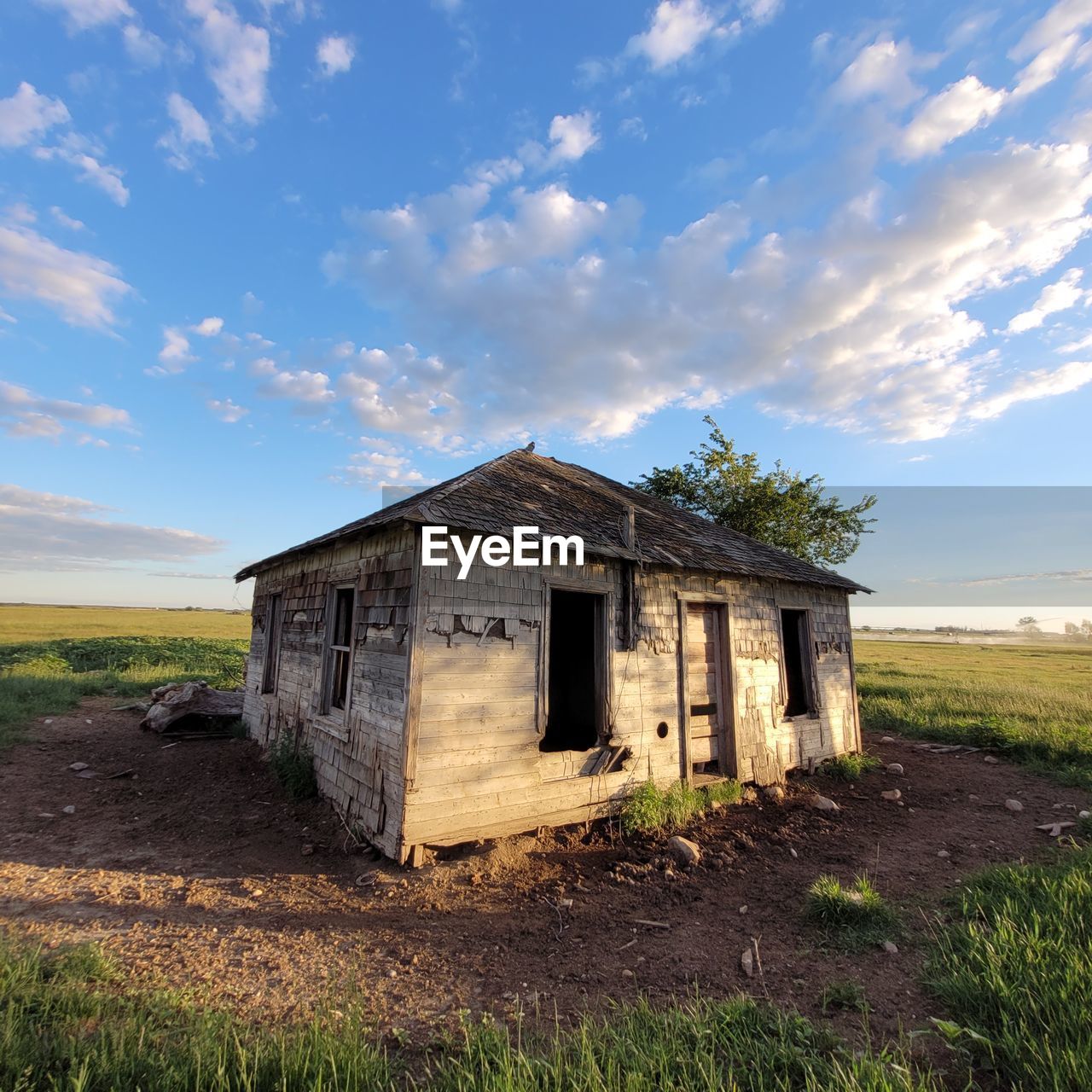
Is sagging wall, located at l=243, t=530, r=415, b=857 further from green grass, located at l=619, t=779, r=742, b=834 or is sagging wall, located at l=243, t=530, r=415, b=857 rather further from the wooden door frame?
the wooden door frame

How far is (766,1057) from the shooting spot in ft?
9.60

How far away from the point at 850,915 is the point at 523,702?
363cm

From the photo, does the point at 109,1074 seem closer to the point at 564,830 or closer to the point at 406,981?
the point at 406,981

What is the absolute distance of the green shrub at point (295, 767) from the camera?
7.68 m

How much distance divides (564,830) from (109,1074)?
4.82 metres

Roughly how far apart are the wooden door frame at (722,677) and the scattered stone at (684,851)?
65.4 inches

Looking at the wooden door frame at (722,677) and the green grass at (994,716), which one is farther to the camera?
the green grass at (994,716)

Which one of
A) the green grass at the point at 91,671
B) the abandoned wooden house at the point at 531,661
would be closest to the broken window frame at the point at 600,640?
the abandoned wooden house at the point at 531,661

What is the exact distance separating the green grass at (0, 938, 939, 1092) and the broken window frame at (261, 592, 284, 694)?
667cm

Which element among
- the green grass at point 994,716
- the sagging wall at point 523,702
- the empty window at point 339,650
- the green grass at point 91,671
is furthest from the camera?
the green grass at point 91,671

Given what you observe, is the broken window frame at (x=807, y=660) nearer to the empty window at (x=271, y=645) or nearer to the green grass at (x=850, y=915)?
the green grass at (x=850, y=915)

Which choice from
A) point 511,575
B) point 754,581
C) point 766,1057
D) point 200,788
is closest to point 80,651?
point 200,788

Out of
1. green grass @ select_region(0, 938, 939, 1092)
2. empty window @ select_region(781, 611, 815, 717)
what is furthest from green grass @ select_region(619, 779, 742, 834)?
green grass @ select_region(0, 938, 939, 1092)

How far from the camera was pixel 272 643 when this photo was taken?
10.3 metres
